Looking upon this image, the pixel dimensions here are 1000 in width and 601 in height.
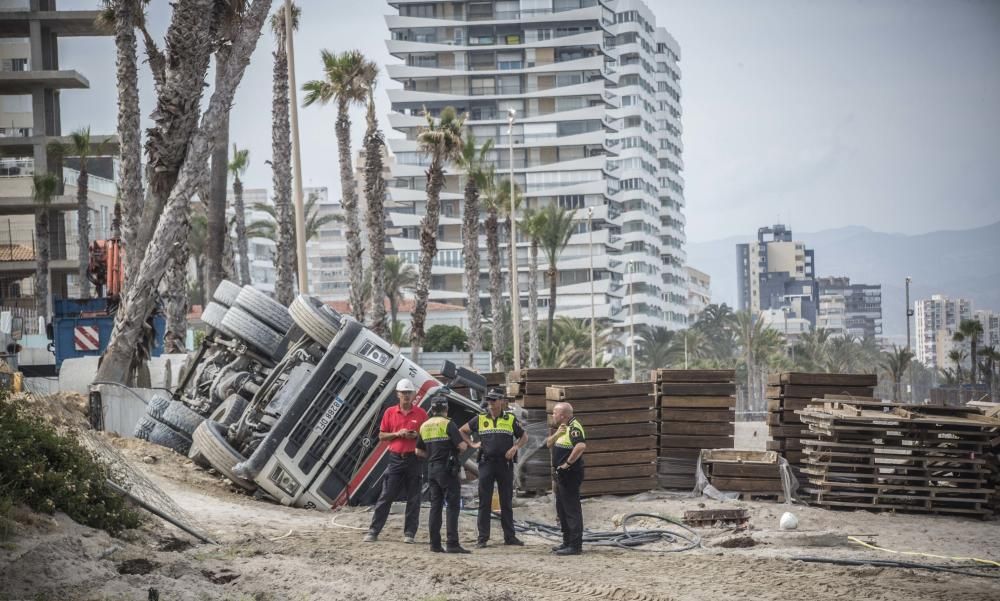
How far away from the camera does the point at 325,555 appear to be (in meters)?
11.8

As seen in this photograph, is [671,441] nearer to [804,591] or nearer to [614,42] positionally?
[804,591]

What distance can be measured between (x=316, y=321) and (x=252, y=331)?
7.05ft

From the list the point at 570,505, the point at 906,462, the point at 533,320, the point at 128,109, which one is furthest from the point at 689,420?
the point at 533,320

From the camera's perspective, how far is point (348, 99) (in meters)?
42.2

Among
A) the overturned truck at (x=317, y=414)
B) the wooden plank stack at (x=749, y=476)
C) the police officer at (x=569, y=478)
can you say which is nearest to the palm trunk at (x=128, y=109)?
the overturned truck at (x=317, y=414)

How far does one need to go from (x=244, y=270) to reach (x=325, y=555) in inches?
2460

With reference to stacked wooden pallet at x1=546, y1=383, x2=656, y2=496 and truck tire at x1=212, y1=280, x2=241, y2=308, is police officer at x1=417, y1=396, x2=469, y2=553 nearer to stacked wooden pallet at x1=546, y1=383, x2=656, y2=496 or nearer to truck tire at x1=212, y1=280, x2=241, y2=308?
stacked wooden pallet at x1=546, y1=383, x2=656, y2=496

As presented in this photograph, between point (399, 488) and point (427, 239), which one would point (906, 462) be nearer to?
point (399, 488)

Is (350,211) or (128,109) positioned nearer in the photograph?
(128,109)

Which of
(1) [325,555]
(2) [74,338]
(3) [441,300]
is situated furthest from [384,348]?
(3) [441,300]

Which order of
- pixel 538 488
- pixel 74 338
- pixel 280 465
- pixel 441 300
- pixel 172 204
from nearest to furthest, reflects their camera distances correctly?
pixel 280 465, pixel 538 488, pixel 172 204, pixel 74 338, pixel 441 300

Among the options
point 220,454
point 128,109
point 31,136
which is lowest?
point 220,454

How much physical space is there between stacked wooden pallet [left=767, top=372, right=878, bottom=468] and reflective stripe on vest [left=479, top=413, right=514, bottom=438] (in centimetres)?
769

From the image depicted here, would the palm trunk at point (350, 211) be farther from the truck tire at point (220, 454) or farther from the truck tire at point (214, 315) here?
the truck tire at point (220, 454)
